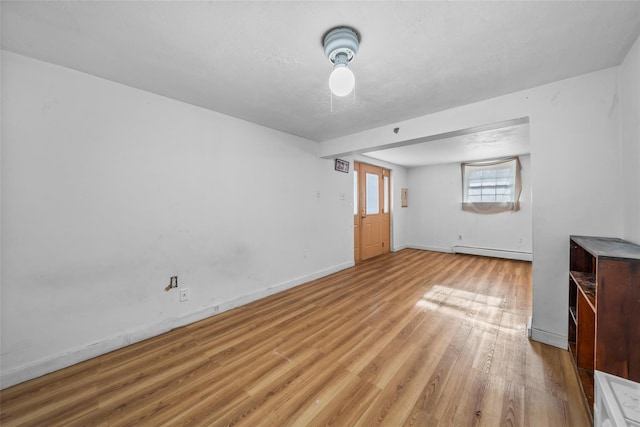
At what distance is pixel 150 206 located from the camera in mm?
2199

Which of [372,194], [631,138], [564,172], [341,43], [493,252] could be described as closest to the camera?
[341,43]

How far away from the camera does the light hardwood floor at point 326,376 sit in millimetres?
1347

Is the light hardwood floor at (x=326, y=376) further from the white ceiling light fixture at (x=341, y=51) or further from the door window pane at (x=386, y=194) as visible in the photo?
the door window pane at (x=386, y=194)

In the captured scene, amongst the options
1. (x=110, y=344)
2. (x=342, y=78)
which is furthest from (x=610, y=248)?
(x=110, y=344)

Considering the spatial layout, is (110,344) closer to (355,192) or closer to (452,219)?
(355,192)

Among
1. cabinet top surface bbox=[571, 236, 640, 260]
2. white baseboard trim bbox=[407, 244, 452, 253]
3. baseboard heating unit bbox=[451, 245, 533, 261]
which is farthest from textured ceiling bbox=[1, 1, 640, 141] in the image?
white baseboard trim bbox=[407, 244, 452, 253]

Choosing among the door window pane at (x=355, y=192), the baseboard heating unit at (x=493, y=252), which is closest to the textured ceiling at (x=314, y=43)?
the door window pane at (x=355, y=192)

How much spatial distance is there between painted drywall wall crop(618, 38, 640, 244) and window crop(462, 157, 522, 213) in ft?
12.6

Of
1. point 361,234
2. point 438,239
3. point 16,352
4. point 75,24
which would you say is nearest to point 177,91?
point 75,24

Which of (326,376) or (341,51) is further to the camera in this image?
(326,376)

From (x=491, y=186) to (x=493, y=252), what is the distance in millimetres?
1530

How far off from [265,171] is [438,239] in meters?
5.11

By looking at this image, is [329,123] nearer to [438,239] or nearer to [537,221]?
[537,221]

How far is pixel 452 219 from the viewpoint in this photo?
5949 mm
